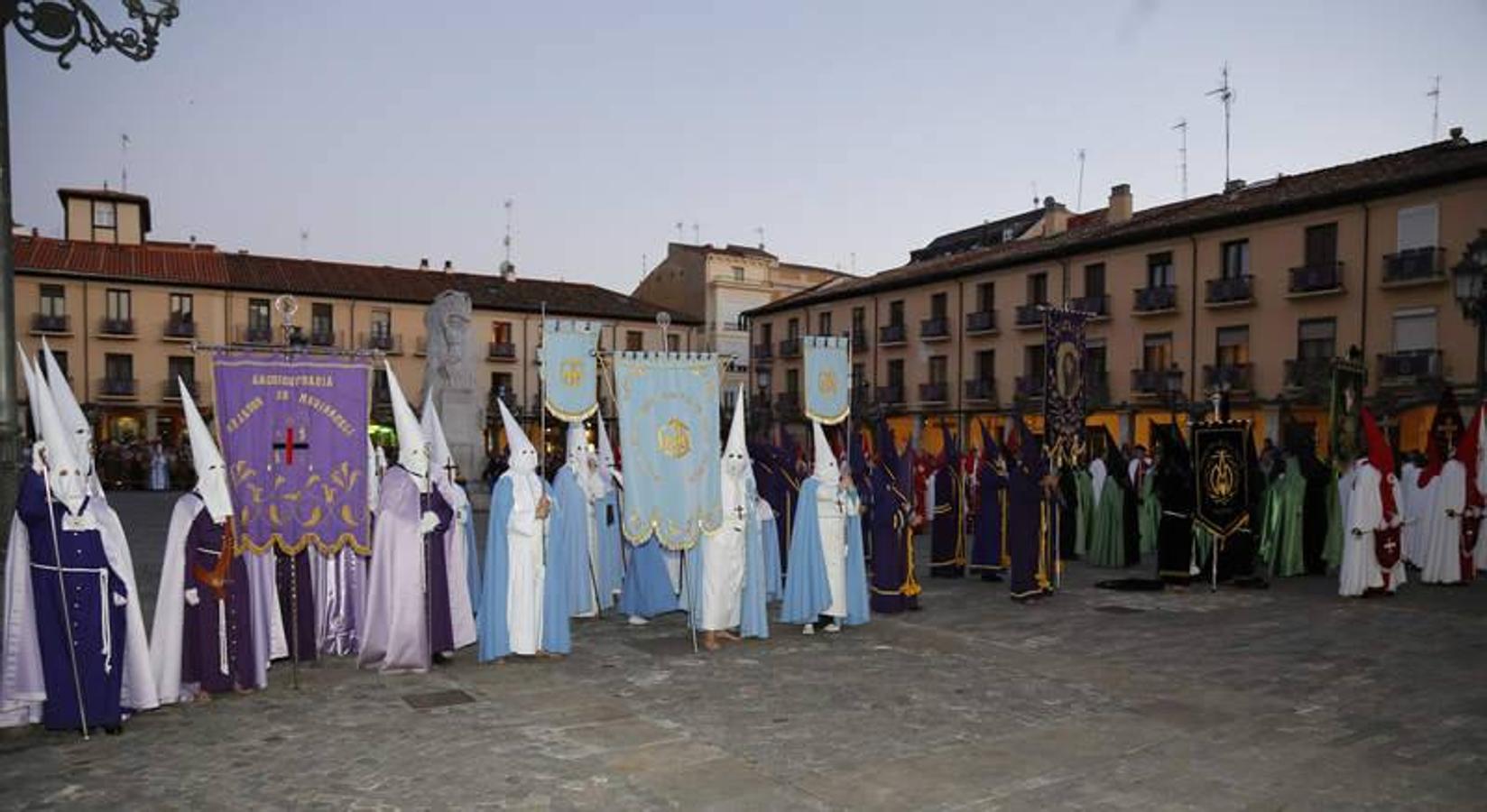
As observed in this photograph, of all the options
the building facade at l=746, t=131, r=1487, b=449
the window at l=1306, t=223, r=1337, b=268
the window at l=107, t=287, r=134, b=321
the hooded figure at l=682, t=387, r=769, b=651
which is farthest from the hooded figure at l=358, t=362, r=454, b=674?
the window at l=107, t=287, r=134, b=321

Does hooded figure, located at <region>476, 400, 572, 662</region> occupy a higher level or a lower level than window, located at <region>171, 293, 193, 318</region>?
lower

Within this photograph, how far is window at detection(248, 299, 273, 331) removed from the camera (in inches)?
1756

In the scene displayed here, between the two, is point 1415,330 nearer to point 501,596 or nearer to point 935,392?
point 935,392

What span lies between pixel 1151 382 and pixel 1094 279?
4776 mm

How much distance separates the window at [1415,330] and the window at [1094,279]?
970 centimetres

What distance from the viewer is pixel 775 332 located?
167 feet

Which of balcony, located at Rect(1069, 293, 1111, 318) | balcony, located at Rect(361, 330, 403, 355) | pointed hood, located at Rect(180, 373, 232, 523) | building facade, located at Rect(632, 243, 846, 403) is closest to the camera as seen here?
pointed hood, located at Rect(180, 373, 232, 523)

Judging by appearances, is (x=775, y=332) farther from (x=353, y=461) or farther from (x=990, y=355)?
(x=353, y=461)

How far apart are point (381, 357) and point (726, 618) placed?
3.82 m

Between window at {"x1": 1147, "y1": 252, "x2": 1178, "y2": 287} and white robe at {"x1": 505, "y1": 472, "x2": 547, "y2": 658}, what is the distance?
3020cm

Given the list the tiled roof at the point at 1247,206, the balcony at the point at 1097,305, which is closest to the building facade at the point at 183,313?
the tiled roof at the point at 1247,206

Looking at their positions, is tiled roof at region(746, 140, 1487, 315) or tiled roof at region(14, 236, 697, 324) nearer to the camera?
tiled roof at region(746, 140, 1487, 315)

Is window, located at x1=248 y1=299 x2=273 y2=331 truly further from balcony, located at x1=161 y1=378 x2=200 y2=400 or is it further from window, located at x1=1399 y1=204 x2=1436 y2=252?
window, located at x1=1399 y1=204 x2=1436 y2=252

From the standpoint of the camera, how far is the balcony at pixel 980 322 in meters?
38.9
